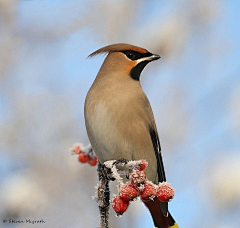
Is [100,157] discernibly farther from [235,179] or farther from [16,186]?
[235,179]

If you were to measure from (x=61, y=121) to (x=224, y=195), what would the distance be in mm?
1768

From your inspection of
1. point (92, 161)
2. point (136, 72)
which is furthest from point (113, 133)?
point (136, 72)

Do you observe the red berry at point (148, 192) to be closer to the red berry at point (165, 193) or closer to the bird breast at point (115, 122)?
the red berry at point (165, 193)

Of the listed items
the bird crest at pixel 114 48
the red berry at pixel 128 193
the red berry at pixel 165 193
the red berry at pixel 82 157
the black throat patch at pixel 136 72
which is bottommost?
the red berry at pixel 165 193

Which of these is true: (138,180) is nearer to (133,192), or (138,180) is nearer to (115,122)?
(133,192)

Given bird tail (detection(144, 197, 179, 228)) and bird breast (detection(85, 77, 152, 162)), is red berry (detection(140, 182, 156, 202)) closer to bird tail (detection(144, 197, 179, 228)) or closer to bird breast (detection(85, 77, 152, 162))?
bird breast (detection(85, 77, 152, 162))

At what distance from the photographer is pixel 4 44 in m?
4.64

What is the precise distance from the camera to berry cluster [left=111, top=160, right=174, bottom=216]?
251 centimetres

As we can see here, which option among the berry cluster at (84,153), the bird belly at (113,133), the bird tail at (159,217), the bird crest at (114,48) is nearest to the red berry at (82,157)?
the berry cluster at (84,153)

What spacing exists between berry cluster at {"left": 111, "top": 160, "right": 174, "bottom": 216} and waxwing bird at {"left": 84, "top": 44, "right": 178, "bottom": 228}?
2.96 ft

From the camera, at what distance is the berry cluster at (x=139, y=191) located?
2.51 metres

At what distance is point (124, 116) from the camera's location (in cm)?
352

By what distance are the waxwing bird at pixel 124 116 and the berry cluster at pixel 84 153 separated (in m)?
0.05

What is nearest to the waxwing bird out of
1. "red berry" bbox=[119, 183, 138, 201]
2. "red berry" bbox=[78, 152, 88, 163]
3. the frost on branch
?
"red berry" bbox=[78, 152, 88, 163]
